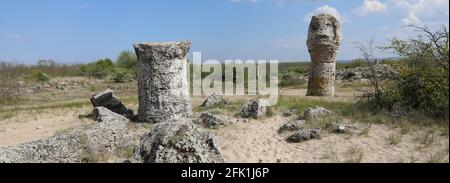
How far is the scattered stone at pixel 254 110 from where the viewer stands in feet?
37.3

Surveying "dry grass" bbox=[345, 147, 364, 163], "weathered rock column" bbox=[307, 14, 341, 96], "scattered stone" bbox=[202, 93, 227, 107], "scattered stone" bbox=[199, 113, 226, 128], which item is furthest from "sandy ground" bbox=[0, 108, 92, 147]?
"weathered rock column" bbox=[307, 14, 341, 96]

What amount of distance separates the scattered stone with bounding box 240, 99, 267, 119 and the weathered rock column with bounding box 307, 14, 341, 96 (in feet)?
14.7

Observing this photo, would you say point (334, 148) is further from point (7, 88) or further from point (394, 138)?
point (7, 88)

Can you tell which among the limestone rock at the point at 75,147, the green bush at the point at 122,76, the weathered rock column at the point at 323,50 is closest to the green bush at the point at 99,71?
the green bush at the point at 122,76

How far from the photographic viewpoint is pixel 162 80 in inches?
A: 437

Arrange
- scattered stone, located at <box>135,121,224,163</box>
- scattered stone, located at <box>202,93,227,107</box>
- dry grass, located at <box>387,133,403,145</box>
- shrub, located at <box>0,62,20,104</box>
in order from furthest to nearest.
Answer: shrub, located at <box>0,62,20,104</box>, scattered stone, located at <box>202,93,227,107</box>, dry grass, located at <box>387,133,403,145</box>, scattered stone, located at <box>135,121,224,163</box>

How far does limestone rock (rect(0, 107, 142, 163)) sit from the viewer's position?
7.97 m

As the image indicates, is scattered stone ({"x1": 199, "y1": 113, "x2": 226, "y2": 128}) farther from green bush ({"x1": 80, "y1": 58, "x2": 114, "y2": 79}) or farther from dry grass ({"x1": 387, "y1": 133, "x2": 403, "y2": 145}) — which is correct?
green bush ({"x1": 80, "y1": 58, "x2": 114, "y2": 79})

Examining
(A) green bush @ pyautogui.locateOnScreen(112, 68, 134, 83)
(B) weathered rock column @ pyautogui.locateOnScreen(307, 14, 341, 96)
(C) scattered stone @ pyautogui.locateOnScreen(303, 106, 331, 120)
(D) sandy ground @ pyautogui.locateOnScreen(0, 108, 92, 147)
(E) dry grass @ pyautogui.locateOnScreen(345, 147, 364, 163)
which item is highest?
(B) weathered rock column @ pyautogui.locateOnScreen(307, 14, 341, 96)

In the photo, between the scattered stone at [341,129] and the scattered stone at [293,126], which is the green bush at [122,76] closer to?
the scattered stone at [293,126]

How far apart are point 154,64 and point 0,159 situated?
14.1 feet

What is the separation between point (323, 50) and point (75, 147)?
30.5ft

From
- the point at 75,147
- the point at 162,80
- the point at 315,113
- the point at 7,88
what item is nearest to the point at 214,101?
the point at 162,80
